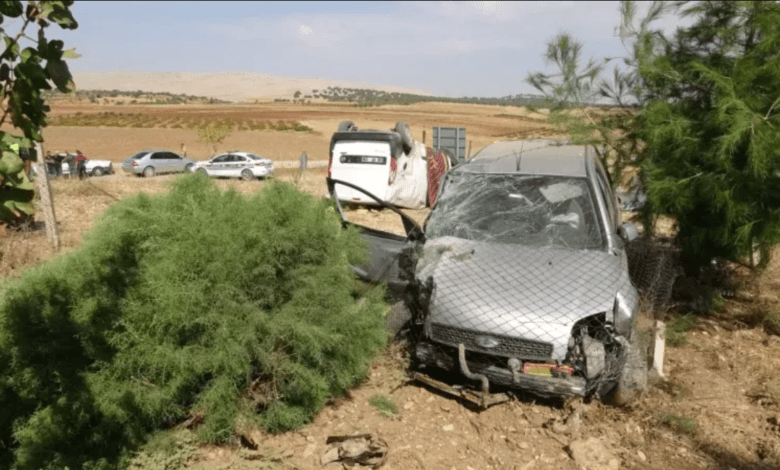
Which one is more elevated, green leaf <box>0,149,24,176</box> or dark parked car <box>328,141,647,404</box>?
green leaf <box>0,149,24,176</box>

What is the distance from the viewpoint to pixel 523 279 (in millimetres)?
4262

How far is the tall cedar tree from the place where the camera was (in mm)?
4773

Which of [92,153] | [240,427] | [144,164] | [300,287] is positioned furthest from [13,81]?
[92,153]

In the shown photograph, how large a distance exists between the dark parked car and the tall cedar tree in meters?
0.69

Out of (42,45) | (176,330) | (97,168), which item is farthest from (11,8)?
(97,168)

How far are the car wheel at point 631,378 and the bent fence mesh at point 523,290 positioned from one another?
0.04m

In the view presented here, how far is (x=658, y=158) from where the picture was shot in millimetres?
5648

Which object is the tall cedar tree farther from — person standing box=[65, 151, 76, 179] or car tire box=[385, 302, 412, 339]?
person standing box=[65, 151, 76, 179]

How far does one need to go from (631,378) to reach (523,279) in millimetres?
1003

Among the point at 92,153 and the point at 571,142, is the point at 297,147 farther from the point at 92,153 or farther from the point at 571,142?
the point at 571,142

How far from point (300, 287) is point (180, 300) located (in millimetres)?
744

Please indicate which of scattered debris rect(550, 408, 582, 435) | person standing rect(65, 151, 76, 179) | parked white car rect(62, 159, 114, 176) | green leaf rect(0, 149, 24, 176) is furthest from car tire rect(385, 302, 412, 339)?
parked white car rect(62, 159, 114, 176)

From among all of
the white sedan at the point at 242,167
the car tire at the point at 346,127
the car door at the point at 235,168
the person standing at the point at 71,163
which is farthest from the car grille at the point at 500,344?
the person standing at the point at 71,163

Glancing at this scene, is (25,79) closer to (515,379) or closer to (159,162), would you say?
(515,379)
